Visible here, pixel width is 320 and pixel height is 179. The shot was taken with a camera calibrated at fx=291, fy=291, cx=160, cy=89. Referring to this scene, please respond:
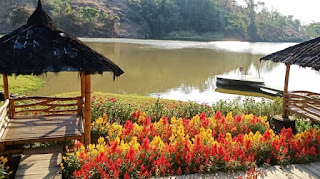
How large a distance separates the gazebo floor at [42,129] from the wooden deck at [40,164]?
10.6 inches

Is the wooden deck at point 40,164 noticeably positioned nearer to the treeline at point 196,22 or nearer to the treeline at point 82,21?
the treeline at point 82,21

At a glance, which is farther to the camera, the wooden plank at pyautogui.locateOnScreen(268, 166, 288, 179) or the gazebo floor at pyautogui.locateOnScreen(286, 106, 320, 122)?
the gazebo floor at pyautogui.locateOnScreen(286, 106, 320, 122)

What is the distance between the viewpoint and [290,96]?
750 centimetres

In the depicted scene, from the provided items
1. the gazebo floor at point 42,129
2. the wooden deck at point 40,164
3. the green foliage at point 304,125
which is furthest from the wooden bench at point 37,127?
the green foliage at point 304,125

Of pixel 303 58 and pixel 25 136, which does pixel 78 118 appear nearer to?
pixel 25 136

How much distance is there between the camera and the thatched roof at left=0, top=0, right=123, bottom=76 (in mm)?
4555

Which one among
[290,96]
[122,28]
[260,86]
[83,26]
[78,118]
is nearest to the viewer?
[78,118]

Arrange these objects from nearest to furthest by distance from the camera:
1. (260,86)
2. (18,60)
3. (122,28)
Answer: (18,60)
(260,86)
(122,28)

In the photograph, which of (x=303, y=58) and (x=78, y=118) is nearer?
(x=78, y=118)

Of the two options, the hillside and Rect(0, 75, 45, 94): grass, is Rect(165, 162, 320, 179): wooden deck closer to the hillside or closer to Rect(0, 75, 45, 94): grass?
Rect(0, 75, 45, 94): grass

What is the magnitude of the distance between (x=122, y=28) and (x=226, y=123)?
191ft

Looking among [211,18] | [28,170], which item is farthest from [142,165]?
[211,18]

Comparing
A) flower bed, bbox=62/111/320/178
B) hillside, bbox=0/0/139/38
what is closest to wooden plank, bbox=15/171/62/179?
flower bed, bbox=62/111/320/178

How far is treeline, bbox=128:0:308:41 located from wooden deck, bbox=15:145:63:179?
5910cm
